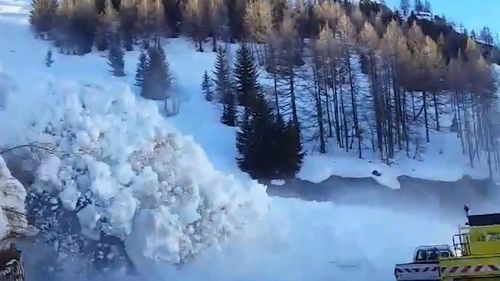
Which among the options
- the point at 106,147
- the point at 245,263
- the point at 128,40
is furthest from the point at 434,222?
the point at 128,40

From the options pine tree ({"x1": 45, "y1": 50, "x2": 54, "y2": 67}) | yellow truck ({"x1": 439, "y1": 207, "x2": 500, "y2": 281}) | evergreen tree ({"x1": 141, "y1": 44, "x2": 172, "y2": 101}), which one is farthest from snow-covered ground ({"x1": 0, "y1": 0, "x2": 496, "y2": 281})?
pine tree ({"x1": 45, "y1": 50, "x2": 54, "y2": 67})

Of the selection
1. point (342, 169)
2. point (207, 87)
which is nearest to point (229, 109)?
point (207, 87)

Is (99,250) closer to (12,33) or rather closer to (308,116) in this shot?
(308,116)

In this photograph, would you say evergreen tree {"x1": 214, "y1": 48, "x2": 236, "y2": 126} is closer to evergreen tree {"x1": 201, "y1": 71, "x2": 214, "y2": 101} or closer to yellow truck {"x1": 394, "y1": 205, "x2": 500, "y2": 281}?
evergreen tree {"x1": 201, "y1": 71, "x2": 214, "y2": 101}

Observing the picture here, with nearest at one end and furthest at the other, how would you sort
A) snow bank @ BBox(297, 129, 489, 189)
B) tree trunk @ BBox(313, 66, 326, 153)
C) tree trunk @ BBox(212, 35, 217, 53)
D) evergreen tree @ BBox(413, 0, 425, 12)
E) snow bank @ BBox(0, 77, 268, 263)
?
snow bank @ BBox(0, 77, 268, 263) → snow bank @ BBox(297, 129, 489, 189) → tree trunk @ BBox(313, 66, 326, 153) → tree trunk @ BBox(212, 35, 217, 53) → evergreen tree @ BBox(413, 0, 425, 12)

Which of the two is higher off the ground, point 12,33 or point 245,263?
point 12,33
